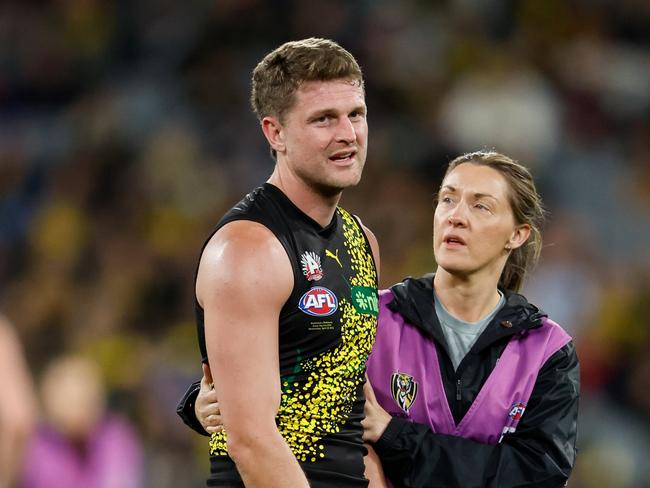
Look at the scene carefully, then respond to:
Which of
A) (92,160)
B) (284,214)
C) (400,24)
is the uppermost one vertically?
(400,24)

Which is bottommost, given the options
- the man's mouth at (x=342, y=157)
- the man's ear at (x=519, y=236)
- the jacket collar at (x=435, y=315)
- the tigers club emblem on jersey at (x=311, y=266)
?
the jacket collar at (x=435, y=315)

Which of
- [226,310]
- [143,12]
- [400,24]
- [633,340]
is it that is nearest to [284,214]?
[226,310]

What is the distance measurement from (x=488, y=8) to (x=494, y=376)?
19.0ft

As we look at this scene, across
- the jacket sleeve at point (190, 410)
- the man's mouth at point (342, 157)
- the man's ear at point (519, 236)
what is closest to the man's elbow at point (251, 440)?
the jacket sleeve at point (190, 410)

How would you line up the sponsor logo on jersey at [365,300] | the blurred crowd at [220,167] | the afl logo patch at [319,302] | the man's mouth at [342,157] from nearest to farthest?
the afl logo patch at [319,302] → the man's mouth at [342,157] → the sponsor logo on jersey at [365,300] → the blurred crowd at [220,167]

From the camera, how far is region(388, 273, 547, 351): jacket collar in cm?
376

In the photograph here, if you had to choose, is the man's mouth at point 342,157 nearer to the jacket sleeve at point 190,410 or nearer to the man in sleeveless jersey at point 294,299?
the man in sleeveless jersey at point 294,299

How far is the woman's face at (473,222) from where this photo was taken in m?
3.82

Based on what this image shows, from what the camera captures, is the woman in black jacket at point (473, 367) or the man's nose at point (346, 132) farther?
the woman in black jacket at point (473, 367)

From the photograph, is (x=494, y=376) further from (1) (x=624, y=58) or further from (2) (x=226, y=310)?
(1) (x=624, y=58)

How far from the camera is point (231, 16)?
Answer: 962 centimetres

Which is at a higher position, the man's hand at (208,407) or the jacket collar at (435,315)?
the jacket collar at (435,315)

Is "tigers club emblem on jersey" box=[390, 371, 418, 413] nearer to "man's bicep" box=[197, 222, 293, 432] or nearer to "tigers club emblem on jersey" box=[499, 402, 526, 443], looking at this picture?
"tigers club emblem on jersey" box=[499, 402, 526, 443]

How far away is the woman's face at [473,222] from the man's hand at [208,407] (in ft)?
2.66
